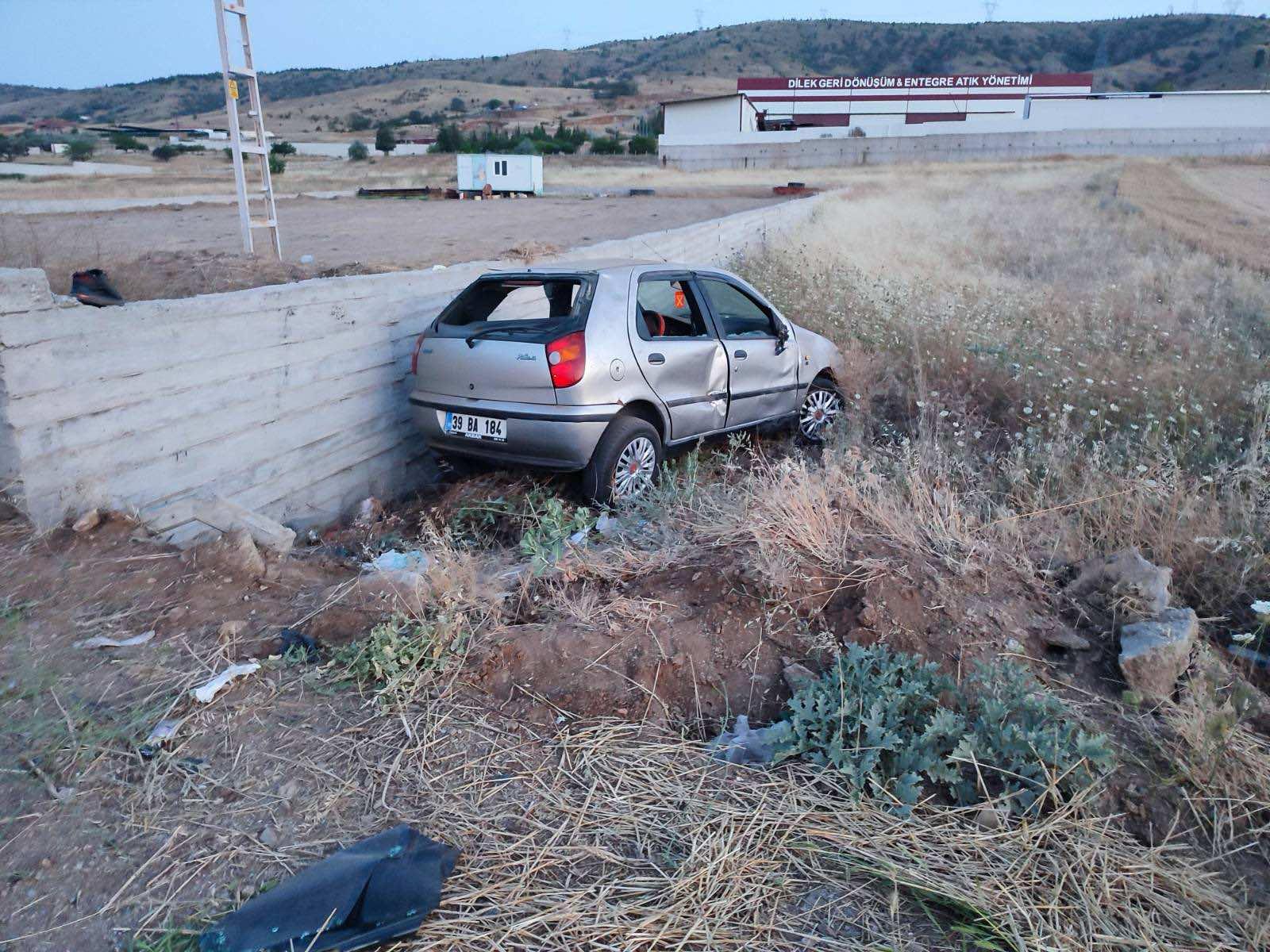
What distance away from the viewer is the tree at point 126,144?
6256 cm

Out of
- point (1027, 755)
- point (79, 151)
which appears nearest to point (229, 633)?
point (1027, 755)

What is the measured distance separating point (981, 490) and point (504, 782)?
3626 millimetres

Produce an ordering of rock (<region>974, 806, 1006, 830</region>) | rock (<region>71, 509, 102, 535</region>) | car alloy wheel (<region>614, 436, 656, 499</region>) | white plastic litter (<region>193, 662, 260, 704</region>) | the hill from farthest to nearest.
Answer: the hill → car alloy wheel (<region>614, 436, 656, 499</region>) → rock (<region>71, 509, 102, 535</region>) → white plastic litter (<region>193, 662, 260, 704</region>) → rock (<region>974, 806, 1006, 830</region>)

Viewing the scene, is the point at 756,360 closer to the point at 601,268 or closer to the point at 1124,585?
the point at 601,268

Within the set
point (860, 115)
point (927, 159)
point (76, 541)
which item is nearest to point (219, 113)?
point (860, 115)

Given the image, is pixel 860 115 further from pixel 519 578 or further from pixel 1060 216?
pixel 519 578

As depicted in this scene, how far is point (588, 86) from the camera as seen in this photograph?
123 metres

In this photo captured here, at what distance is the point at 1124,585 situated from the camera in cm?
406

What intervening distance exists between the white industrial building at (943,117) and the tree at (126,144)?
35067 mm

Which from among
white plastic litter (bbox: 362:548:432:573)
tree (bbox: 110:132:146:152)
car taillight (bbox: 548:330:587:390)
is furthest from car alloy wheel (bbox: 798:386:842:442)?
tree (bbox: 110:132:146:152)

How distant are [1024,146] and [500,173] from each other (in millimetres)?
30901

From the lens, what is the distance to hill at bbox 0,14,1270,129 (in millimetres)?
103062

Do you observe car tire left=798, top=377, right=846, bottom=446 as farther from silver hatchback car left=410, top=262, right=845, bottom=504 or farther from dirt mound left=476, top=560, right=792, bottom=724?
dirt mound left=476, top=560, right=792, bottom=724

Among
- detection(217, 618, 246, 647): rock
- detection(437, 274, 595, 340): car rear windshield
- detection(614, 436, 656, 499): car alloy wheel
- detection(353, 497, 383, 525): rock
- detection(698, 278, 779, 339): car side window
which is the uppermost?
detection(437, 274, 595, 340): car rear windshield
